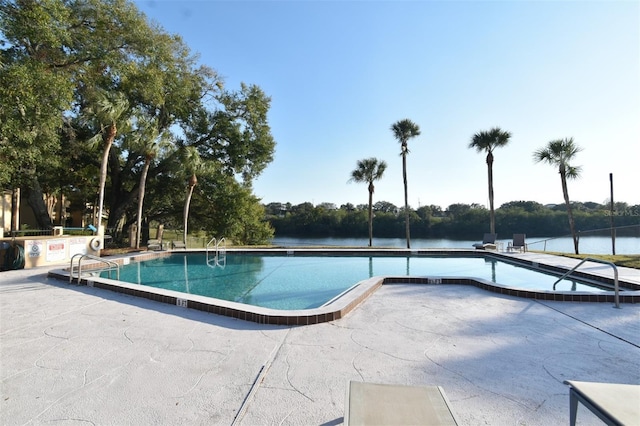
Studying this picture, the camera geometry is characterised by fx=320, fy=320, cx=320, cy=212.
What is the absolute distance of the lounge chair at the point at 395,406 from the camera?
1652 mm

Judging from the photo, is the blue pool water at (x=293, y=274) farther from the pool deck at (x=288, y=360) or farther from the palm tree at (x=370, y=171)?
the palm tree at (x=370, y=171)

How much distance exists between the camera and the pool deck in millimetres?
2135

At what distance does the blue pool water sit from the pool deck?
2.00 m

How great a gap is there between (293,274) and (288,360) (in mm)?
6197

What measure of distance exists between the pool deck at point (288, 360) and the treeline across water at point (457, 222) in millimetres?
36188

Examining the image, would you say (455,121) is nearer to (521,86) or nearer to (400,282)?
(521,86)

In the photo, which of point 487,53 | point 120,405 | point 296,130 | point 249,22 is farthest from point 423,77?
point 120,405

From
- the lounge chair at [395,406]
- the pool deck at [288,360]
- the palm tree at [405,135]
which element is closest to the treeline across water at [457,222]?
the palm tree at [405,135]

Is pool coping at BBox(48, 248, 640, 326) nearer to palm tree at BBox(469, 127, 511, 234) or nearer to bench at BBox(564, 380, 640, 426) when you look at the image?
bench at BBox(564, 380, 640, 426)

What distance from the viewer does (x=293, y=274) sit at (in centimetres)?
908

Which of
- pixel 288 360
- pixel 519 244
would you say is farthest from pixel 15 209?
pixel 519 244

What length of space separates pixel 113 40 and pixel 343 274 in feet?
39.3

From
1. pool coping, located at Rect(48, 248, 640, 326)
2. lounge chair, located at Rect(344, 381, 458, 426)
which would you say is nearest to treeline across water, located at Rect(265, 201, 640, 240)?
pool coping, located at Rect(48, 248, 640, 326)

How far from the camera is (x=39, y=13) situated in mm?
8172
